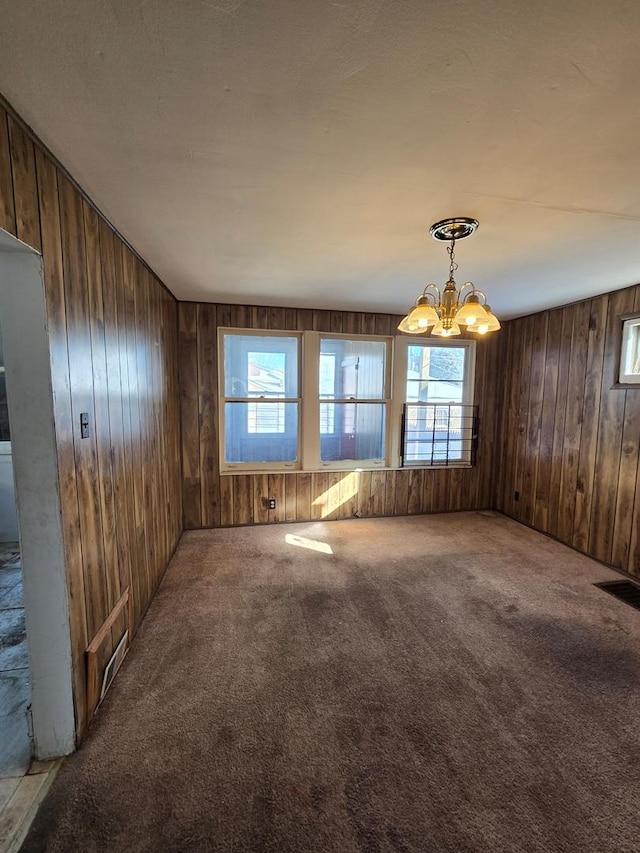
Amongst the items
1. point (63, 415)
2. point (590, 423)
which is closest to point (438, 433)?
point (590, 423)

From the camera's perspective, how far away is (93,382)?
1653 mm

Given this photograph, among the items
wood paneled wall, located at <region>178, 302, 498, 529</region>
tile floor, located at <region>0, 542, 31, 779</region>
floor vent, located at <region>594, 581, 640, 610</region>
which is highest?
wood paneled wall, located at <region>178, 302, 498, 529</region>

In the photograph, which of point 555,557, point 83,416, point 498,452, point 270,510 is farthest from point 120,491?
point 498,452

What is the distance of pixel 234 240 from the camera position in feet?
6.91

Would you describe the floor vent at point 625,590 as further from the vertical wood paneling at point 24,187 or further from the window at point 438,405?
the vertical wood paneling at point 24,187

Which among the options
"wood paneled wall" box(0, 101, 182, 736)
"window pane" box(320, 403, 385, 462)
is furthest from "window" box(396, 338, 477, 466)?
"wood paneled wall" box(0, 101, 182, 736)

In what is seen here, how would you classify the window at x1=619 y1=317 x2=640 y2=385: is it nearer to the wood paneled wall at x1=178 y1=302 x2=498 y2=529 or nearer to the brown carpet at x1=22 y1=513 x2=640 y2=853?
the wood paneled wall at x1=178 y1=302 x2=498 y2=529

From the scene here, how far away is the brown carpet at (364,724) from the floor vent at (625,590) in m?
0.13

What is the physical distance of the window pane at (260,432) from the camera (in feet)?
12.8

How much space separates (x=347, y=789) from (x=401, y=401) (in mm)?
3412

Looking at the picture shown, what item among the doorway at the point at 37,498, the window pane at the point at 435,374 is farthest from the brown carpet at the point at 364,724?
the window pane at the point at 435,374

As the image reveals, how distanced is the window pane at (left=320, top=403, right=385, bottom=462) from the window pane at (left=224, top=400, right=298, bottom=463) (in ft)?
1.17

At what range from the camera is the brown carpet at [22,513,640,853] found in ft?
3.89

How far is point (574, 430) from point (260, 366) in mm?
3166
